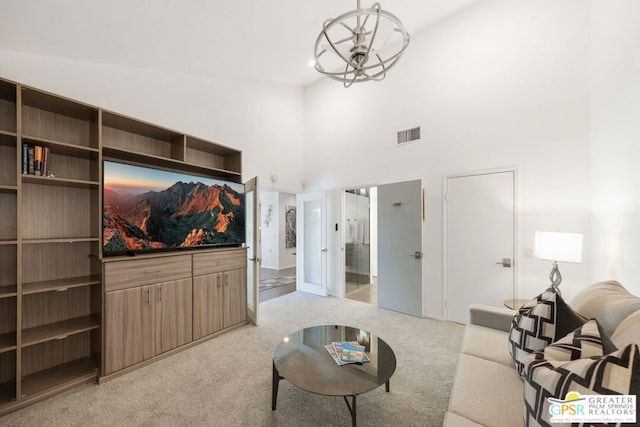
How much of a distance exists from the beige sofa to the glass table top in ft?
1.57

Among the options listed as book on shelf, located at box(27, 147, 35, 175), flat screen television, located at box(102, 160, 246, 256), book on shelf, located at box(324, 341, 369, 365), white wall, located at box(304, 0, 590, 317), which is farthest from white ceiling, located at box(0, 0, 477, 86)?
book on shelf, located at box(324, 341, 369, 365)

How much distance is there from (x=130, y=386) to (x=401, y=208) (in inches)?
153

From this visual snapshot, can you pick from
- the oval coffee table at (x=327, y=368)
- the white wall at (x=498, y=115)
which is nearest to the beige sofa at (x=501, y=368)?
the oval coffee table at (x=327, y=368)

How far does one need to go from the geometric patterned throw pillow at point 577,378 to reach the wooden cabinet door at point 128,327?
9.95ft

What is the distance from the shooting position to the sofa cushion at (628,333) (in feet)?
3.38

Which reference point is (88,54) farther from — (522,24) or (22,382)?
(522,24)

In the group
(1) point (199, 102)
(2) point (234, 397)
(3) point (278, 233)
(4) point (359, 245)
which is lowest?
(2) point (234, 397)

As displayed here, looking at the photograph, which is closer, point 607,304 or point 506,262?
point 607,304

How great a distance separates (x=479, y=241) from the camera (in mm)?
3494

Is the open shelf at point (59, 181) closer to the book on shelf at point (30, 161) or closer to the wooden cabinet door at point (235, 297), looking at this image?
the book on shelf at point (30, 161)

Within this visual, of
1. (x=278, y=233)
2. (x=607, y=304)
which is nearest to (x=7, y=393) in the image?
A: (x=607, y=304)

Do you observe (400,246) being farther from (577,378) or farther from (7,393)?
(7,393)

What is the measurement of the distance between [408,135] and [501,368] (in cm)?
336

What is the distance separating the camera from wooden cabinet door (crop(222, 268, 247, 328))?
3.34m
